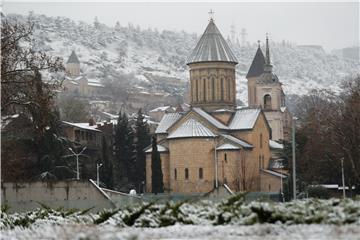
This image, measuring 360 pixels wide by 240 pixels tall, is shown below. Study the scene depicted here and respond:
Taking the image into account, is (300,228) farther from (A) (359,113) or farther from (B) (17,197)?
(A) (359,113)

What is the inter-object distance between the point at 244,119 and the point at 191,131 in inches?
Answer: 211

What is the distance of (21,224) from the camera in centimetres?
1396

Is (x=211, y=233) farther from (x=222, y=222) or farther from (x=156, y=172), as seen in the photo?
(x=156, y=172)

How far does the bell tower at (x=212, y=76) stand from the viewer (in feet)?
199

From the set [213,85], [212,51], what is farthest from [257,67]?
[213,85]

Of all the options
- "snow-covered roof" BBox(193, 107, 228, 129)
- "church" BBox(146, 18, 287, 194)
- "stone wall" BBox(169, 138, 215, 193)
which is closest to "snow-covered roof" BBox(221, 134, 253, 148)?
"church" BBox(146, 18, 287, 194)

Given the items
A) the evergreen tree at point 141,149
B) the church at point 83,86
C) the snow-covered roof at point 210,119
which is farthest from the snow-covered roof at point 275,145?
the church at point 83,86

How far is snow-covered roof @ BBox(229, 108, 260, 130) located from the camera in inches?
2350

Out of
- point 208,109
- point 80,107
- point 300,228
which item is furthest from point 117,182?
point 300,228

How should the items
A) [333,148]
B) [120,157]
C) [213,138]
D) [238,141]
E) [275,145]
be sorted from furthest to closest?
[275,145], [120,157], [238,141], [213,138], [333,148]

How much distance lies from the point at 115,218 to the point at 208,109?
158 feet

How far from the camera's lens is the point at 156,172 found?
2247 inches

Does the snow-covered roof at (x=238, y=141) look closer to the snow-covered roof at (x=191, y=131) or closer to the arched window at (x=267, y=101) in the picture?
the snow-covered roof at (x=191, y=131)

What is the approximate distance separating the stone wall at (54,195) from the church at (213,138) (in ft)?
86.5
